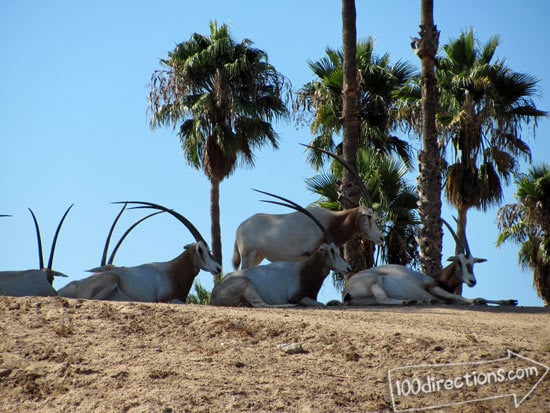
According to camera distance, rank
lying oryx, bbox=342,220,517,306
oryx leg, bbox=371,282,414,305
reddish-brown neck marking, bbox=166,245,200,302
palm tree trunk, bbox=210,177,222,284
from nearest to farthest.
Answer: oryx leg, bbox=371,282,414,305 < lying oryx, bbox=342,220,517,306 < reddish-brown neck marking, bbox=166,245,200,302 < palm tree trunk, bbox=210,177,222,284

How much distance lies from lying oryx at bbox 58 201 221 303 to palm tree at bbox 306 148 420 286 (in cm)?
992

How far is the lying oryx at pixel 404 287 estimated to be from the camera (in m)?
14.4

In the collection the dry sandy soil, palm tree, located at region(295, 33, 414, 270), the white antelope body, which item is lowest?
the dry sandy soil

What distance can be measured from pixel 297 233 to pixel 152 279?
3461mm

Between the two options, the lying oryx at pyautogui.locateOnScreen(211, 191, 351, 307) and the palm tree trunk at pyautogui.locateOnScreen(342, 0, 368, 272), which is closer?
the lying oryx at pyautogui.locateOnScreen(211, 191, 351, 307)

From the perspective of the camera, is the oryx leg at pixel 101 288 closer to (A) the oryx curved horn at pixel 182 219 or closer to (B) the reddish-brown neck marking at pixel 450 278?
(A) the oryx curved horn at pixel 182 219

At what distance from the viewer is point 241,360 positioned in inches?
374

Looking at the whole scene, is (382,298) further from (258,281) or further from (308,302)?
(258,281)

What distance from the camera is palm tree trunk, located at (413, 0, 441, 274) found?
19141mm

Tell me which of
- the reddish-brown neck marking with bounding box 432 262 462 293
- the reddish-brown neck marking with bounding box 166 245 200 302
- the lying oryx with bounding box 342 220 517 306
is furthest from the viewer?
the reddish-brown neck marking with bounding box 432 262 462 293

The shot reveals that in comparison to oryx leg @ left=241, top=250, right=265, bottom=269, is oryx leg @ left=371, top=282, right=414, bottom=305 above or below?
below

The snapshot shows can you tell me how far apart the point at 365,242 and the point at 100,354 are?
1403 cm

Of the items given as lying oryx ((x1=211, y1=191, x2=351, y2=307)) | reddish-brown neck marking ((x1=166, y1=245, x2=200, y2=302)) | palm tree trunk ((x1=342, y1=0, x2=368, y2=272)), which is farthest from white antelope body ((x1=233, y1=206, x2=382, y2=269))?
reddish-brown neck marking ((x1=166, y1=245, x2=200, y2=302))

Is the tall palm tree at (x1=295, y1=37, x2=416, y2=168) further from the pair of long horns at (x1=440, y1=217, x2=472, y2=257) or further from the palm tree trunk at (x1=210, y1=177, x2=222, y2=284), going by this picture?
the pair of long horns at (x1=440, y1=217, x2=472, y2=257)
